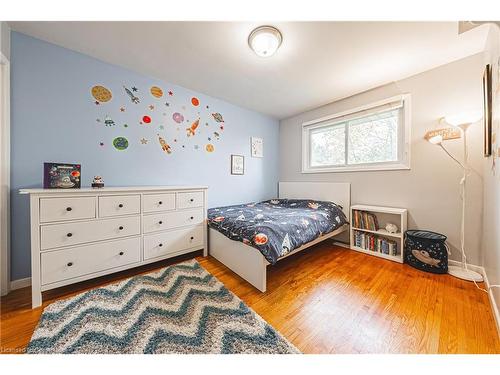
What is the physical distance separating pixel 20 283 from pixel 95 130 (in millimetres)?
1533

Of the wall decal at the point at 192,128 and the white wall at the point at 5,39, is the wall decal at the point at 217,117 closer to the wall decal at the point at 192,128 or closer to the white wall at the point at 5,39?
the wall decal at the point at 192,128

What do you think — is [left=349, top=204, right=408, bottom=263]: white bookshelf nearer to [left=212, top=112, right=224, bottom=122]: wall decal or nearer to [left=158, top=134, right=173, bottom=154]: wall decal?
[left=212, top=112, right=224, bottom=122]: wall decal

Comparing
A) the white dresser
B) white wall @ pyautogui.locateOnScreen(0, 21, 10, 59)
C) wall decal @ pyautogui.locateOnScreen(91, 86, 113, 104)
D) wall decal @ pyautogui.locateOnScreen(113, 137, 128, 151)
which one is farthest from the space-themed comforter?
Result: white wall @ pyautogui.locateOnScreen(0, 21, 10, 59)

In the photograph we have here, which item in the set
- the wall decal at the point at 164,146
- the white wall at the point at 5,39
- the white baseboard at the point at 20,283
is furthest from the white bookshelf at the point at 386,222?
the white wall at the point at 5,39

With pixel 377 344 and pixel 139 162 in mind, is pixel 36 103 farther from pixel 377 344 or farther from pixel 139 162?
pixel 377 344

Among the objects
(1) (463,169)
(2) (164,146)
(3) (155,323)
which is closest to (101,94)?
(2) (164,146)

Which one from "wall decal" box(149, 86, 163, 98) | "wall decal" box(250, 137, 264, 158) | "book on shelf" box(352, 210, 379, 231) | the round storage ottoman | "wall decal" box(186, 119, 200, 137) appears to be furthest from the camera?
"wall decal" box(250, 137, 264, 158)

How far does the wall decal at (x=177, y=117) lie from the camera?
242 cm

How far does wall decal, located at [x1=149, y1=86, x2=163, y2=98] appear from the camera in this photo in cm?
225

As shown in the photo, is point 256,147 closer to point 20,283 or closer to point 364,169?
point 364,169

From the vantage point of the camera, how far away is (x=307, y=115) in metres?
3.29

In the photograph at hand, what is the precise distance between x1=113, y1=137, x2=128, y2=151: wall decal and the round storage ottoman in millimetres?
3402

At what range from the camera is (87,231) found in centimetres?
150
